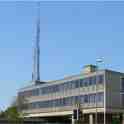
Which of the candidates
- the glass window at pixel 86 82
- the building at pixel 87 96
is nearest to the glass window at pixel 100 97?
the building at pixel 87 96

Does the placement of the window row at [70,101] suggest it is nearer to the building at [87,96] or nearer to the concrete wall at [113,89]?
the building at [87,96]

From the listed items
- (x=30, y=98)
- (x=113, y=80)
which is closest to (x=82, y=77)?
(x=113, y=80)

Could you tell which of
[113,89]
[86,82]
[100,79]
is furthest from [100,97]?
[86,82]

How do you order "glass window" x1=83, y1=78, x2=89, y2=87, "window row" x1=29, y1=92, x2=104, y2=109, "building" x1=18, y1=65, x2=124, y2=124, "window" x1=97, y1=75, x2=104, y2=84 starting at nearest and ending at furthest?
"building" x1=18, y1=65, x2=124, y2=124 → "window" x1=97, y1=75, x2=104, y2=84 → "window row" x1=29, y1=92, x2=104, y2=109 → "glass window" x1=83, y1=78, x2=89, y2=87

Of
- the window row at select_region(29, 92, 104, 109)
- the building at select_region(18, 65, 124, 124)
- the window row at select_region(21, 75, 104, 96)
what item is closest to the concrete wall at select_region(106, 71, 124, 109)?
the building at select_region(18, 65, 124, 124)

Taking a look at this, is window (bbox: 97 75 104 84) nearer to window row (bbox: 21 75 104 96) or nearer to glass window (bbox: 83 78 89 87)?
window row (bbox: 21 75 104 96)

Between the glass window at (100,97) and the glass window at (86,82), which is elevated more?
the glass window at (86,82)

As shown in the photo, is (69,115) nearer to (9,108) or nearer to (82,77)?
(82,77)

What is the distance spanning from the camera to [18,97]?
104 meters

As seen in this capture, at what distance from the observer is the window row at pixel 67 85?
76.2 meters

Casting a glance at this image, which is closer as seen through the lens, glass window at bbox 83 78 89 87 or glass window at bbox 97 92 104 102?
glass window at bbox 97 92 104 102

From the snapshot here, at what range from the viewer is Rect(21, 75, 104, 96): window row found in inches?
3002

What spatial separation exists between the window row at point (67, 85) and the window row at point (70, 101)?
7.45 ft

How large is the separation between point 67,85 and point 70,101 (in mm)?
3820
